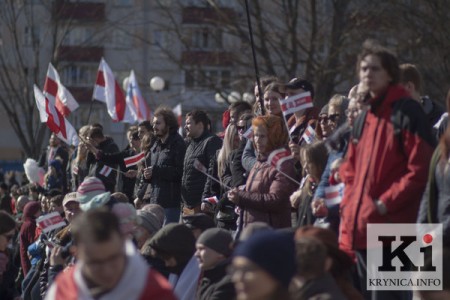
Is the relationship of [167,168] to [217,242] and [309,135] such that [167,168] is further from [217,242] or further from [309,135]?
[217,242]

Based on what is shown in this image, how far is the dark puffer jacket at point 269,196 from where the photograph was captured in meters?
10.0

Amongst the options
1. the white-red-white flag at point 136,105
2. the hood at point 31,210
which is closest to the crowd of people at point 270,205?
the hood at point 31,210

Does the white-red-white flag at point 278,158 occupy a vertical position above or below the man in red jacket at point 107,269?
above

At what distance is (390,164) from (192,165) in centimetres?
592

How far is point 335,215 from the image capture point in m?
8.75

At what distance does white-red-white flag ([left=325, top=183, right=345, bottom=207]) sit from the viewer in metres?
8.43

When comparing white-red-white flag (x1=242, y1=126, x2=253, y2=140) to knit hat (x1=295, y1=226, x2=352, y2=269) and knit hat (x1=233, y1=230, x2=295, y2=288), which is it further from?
knit hat (x1=233, y1=230, x2=295, y2=288)

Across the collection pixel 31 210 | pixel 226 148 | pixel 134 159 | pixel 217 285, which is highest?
pixel 226 148

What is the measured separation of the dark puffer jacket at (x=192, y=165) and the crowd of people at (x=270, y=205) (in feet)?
0.05

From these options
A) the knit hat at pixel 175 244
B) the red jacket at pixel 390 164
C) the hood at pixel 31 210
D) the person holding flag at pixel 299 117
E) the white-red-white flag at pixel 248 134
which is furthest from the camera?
the hood at pixel 31 210

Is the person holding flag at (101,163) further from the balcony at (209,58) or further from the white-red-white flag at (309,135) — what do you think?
the balcony at (209,58)

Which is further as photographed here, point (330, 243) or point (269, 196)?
point (269, 196)

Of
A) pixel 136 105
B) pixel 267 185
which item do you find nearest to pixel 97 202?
pixel 267 185

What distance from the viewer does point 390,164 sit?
7.72m
